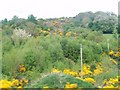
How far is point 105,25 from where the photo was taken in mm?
33812

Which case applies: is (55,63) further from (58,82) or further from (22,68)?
(58,82)

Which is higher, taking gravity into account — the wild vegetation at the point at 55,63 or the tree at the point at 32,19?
the tree at the point at 32,19

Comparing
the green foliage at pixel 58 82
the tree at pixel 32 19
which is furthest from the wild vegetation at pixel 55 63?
the tree at pixel 32 19

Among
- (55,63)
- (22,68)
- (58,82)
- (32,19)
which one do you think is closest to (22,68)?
(22,68)

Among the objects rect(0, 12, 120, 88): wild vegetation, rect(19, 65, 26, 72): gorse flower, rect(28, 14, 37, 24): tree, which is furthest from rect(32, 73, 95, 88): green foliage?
rect(28, 14, 37, 24): tree

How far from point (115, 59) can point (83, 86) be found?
13.2 m

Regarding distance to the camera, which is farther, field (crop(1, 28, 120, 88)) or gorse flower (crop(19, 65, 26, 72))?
gorse flower (crop(19, 65, 26, 72))

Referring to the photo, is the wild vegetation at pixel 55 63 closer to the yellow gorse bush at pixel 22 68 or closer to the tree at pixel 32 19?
the yellow gorse bush at pixel 22 68

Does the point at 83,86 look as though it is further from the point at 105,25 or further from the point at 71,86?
the point at 105,25

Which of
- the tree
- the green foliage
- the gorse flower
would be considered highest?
the tree

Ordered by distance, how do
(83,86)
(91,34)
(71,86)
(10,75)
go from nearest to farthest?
(71,86) < (83,86) < (10,75) < (91,34)

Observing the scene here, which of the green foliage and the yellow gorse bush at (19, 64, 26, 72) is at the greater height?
the green foliage

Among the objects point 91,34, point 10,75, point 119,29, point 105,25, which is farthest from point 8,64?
point 105,25

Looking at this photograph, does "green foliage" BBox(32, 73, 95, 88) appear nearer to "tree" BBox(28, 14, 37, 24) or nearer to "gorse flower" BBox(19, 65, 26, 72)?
"gorse flower" BBox(19, 65, 26, 72)
